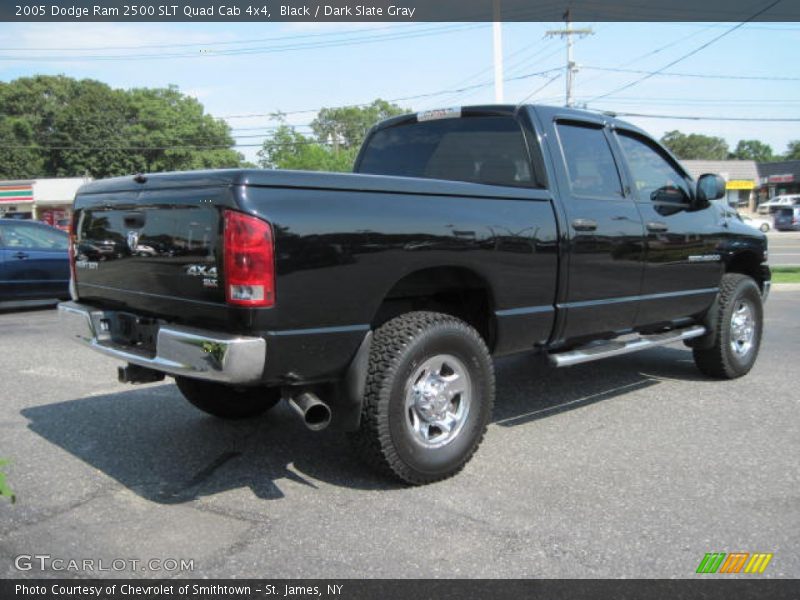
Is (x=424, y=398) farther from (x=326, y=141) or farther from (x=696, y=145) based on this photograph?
(x=696, y=145)

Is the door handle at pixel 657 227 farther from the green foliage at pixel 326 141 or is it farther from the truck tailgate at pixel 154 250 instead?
the green foliage at pixel 326 141

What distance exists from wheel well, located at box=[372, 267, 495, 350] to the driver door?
1467 mm

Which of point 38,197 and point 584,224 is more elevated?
point 38,197

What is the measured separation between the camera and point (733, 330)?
604cm

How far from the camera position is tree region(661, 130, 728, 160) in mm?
115000

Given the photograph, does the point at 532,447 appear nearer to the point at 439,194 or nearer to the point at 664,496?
the point at 664,496

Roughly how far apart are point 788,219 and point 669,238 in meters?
40.9

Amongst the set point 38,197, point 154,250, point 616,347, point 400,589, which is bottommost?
point 400,589

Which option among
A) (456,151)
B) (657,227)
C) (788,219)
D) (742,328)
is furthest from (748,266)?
(788,219)

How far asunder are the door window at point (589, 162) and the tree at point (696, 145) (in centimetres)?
11568

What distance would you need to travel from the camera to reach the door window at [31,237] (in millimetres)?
10922

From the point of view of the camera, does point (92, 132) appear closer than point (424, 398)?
No

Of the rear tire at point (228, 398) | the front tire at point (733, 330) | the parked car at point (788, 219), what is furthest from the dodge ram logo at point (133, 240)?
the parked car at point (788, 219)

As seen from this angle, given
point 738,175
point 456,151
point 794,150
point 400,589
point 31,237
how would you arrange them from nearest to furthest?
1. point 400,589
2. point 456,151
3. point 31,237
4. point 738,175
5. point 794,150
